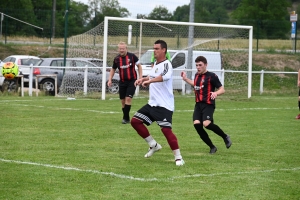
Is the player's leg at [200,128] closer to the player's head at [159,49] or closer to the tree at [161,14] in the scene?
the player's head at [159,49]

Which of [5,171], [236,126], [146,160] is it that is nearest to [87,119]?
[236,126]

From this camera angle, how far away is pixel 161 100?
1022 cm

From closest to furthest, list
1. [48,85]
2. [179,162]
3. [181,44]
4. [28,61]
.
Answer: [179,162]
[181,44]
[48,85]
[28,61]

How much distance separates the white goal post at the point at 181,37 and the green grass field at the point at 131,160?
630 centimetres

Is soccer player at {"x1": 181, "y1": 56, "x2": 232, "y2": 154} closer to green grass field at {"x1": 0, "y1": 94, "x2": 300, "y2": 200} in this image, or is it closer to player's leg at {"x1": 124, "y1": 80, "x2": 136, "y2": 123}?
green grass field at {"x1": 0, "y1": 94, "x2": 300, "y2": 200}

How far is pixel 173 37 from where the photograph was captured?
2492cm

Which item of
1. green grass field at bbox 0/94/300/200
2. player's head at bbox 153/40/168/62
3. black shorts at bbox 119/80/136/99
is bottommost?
green grass field at bbox 0/94/300/200

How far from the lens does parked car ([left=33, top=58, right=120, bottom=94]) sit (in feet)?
80.7

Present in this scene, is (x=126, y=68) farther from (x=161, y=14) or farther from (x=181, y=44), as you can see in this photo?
(x=161, y=14)

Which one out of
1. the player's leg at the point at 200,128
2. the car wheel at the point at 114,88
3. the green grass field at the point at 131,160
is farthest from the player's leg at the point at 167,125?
the car wheel at the point at 114,88

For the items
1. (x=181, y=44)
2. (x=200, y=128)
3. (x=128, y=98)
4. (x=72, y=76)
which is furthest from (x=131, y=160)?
(x=181, y=44)

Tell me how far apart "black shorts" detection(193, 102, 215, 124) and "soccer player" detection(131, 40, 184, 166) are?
1260 mm

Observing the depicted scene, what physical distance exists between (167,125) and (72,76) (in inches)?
594

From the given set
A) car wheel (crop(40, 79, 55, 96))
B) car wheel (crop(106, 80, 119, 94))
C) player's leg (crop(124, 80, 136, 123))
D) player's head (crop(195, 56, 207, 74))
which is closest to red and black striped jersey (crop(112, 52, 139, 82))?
player's leg (crop(124, 80, 136, 123))
